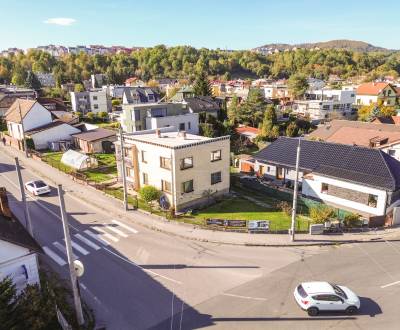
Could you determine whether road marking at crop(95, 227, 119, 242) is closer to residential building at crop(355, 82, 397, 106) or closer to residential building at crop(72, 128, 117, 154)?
residential building at crop(72, 128, 117, 154)

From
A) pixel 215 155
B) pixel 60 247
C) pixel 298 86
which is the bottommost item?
pixel 60 247

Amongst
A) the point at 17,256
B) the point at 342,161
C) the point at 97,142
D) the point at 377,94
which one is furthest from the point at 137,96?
the point at 17,256

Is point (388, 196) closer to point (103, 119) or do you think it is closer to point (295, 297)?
point (295, 297)

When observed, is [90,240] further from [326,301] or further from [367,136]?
[367,136]

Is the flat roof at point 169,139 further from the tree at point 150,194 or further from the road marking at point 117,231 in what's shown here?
the road marking at point 117,231

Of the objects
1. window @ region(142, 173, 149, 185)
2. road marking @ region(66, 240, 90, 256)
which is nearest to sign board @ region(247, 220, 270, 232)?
window @ region(142, 173, 149, 185)

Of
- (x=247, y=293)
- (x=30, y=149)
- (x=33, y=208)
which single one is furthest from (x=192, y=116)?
(x=247, y=293)
